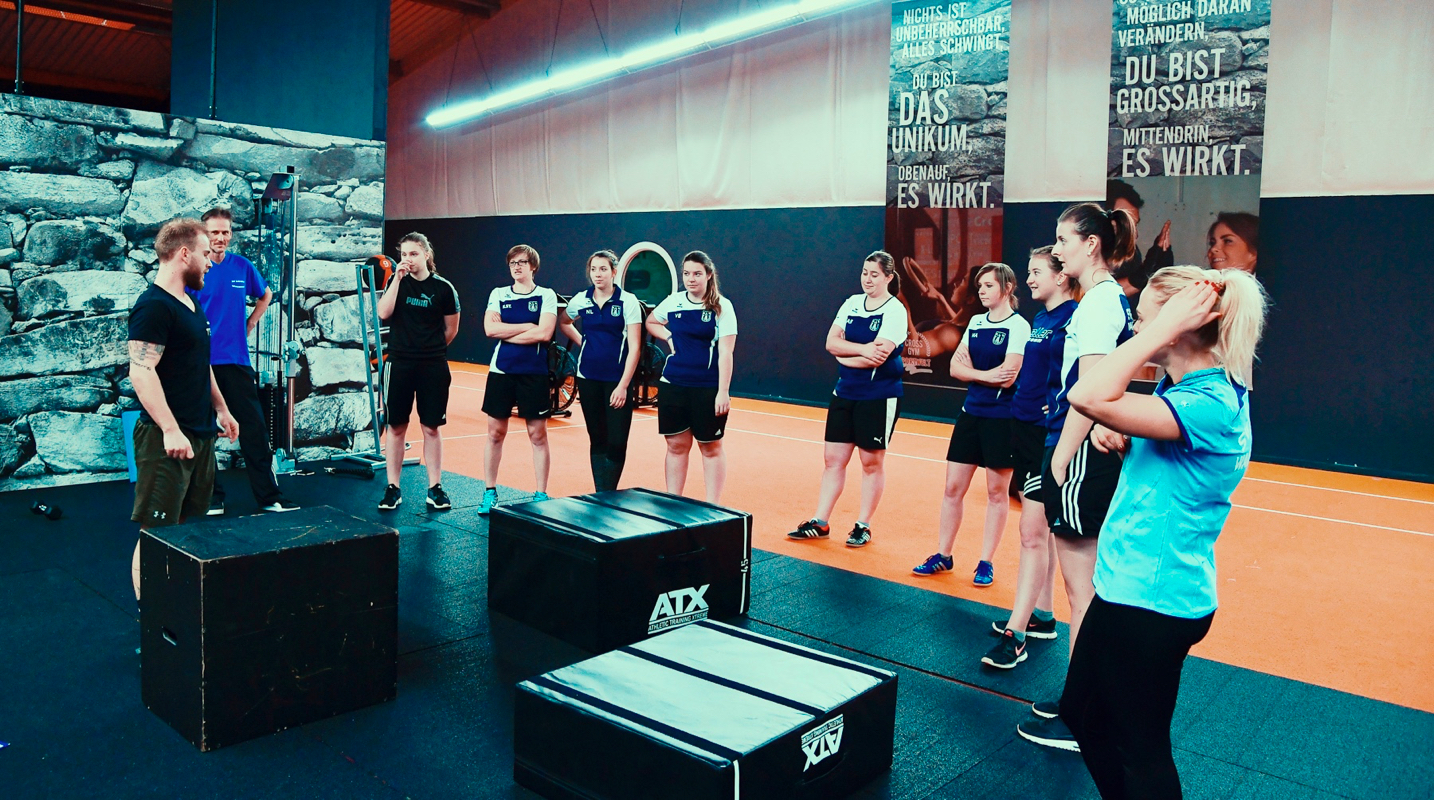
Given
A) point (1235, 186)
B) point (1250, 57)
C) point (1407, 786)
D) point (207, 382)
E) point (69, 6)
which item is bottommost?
point (1407, 786)

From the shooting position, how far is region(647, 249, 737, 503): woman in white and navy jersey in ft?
15.3

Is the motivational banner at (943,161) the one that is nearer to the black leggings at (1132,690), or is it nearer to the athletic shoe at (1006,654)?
the athletic shoe at (1006,654)

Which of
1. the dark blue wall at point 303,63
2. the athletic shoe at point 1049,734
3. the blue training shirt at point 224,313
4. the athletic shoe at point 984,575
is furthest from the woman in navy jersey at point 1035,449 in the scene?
the dark blue wall at point 303,63

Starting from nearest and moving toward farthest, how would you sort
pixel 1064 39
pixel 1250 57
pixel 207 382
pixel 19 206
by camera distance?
pixel 207 382, pixel 19 206, pixel 1250 57, pixel 1064 39

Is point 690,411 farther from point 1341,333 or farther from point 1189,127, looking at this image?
point 1341,333

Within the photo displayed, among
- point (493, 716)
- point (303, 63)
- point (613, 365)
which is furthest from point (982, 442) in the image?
point (303, 63)

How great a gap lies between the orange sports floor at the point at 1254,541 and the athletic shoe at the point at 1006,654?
356mm

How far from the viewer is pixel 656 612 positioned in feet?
10.8

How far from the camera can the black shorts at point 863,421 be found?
4617 mm

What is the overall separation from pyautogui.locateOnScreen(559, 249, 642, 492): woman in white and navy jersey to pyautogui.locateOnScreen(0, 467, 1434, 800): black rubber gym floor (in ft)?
3.71

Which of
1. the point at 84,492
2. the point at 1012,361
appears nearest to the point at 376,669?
the point at 1012,361

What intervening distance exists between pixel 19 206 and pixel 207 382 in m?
3.17

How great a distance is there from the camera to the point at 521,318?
5.02 meters

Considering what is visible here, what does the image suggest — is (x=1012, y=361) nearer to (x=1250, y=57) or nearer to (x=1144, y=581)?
(x=1144, y=581)
